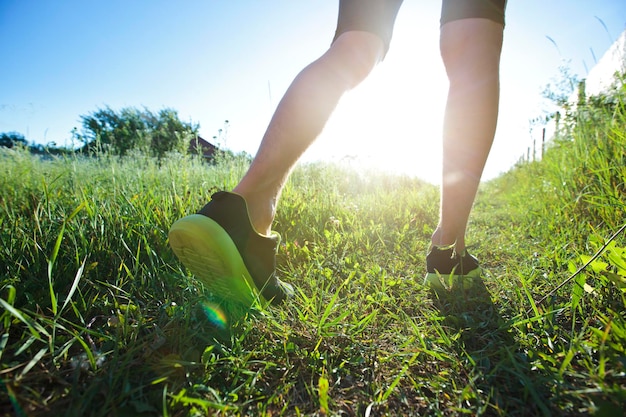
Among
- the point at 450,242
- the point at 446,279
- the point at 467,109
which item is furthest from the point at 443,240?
the point at 467,109

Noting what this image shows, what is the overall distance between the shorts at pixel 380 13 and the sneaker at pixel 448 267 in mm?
923

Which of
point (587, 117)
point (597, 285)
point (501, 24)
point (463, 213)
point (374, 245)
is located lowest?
point (374, 245)

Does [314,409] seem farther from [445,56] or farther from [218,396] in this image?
[445,56]

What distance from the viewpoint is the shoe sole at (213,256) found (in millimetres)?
841

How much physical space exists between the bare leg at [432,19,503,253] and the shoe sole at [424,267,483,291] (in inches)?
4.2

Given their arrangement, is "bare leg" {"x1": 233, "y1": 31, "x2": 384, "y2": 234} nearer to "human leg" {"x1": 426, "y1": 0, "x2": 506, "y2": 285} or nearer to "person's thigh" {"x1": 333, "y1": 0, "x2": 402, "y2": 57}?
"person's thigh" {"x1": 333, "y1": 0, "x2": 402, "y2": 57}

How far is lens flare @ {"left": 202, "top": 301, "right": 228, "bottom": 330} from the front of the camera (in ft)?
2.87

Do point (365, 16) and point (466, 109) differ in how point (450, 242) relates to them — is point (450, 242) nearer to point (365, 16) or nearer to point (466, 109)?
point (466, 109)

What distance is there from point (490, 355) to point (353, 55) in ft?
3.52

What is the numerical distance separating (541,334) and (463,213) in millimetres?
532

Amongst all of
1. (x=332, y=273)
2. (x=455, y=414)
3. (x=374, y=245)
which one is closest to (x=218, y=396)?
(x=455, y=414)

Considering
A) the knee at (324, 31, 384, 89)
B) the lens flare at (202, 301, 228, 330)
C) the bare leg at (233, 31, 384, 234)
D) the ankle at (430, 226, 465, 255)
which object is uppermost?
the knee at (324, 31, 384, 89)

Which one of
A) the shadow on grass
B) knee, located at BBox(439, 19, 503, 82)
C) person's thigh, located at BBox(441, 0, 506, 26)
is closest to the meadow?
the shadow on grass

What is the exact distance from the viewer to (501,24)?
1.20 m
